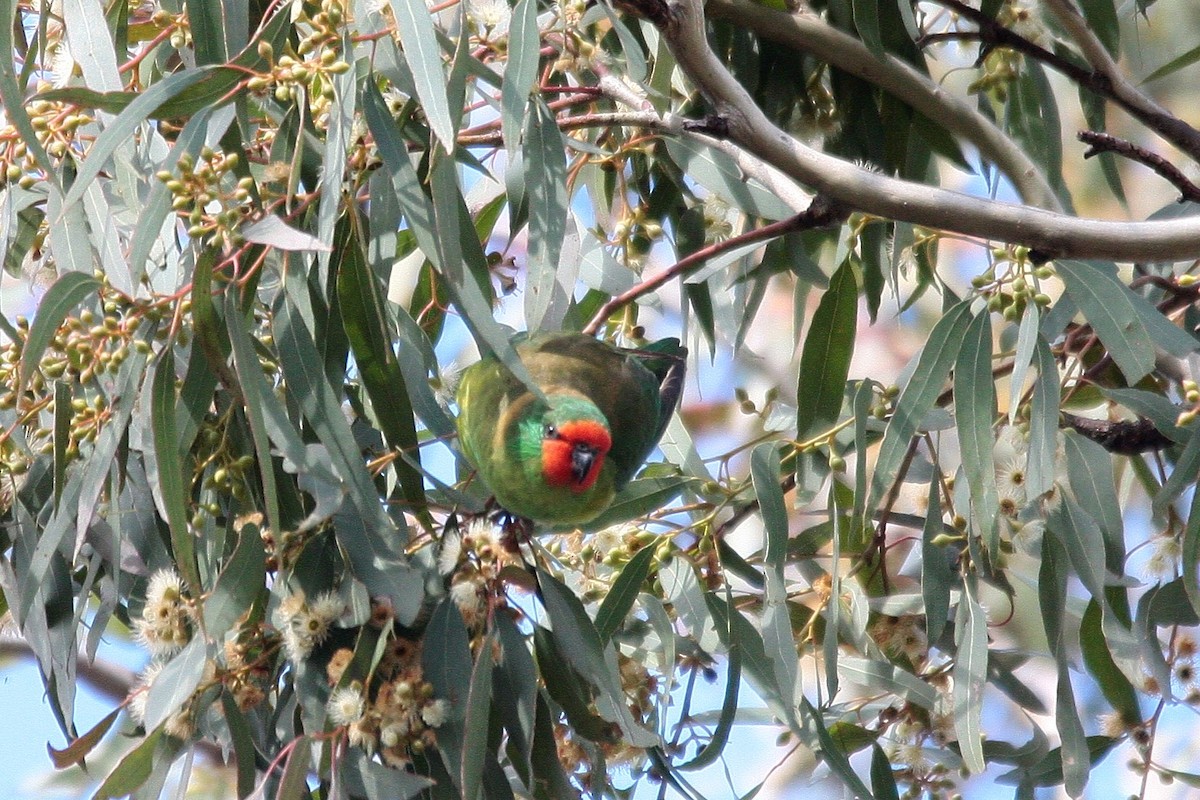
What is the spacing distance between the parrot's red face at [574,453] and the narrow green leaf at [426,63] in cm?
79

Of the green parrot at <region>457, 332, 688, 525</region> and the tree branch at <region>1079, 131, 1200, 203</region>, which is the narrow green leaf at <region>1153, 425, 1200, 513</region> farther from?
the green parrot at <region>457, 332, 688, 525</region>

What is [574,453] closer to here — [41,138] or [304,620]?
[304,620]

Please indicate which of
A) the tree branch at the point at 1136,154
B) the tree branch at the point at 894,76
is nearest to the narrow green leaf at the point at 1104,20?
the tree branch at the point at 894,76

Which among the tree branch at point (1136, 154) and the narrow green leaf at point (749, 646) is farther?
the narrow green leaf at point (749, 646)

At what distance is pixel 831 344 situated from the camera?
7.50ft

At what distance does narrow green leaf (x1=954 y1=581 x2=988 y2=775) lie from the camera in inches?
79.7

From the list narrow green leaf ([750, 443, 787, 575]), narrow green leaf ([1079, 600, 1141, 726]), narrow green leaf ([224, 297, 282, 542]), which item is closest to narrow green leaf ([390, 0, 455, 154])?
narrow green leaf ([224, 297, 282, 542])

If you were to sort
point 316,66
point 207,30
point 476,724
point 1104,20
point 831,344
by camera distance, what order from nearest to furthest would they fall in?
point 316,66 → point 476,724 → point 207,30 → point 831,344 → point 1104,20

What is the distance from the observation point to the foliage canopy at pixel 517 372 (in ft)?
5.79

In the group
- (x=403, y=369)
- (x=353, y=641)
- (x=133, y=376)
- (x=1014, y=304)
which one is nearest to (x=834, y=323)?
(x=1014, y=304)

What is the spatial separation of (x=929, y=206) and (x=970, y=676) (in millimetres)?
784

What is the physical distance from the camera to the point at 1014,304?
203 centimetres

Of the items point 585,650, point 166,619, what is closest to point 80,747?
point 166,619

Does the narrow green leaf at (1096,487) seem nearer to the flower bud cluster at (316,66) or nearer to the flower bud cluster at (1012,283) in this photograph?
the flower bud cluster at (1012,283)
